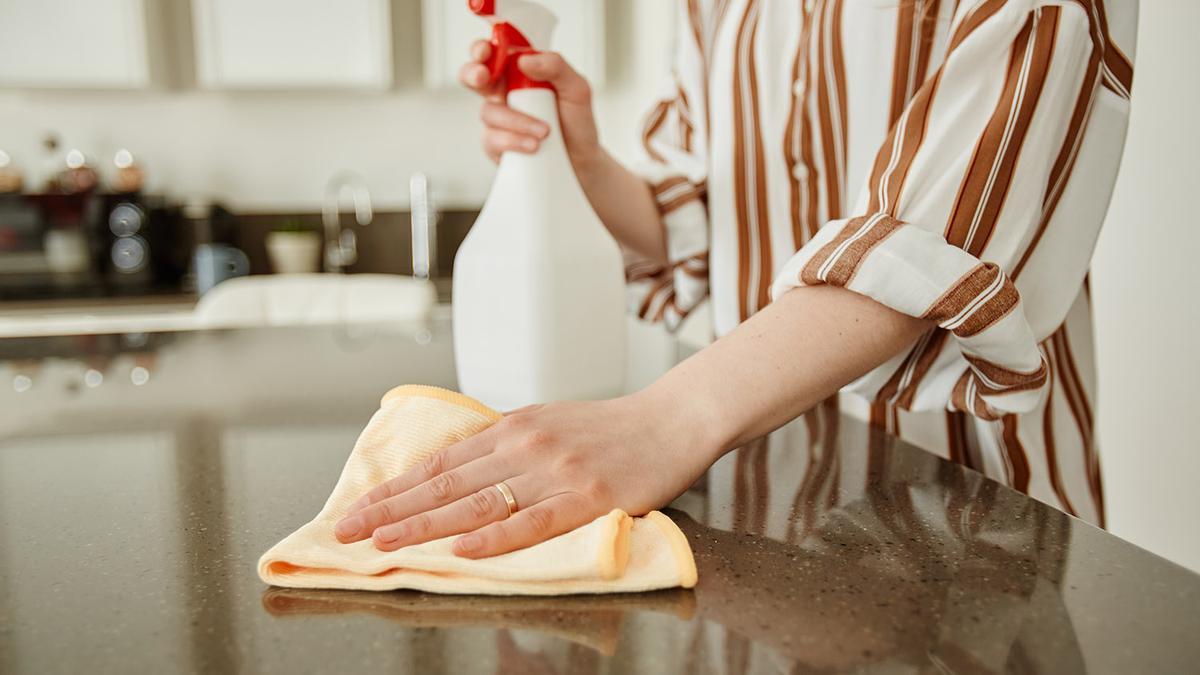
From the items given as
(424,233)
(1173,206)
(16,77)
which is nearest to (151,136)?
(16,77)

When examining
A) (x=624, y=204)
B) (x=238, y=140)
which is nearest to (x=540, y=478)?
(x=624, y=204)

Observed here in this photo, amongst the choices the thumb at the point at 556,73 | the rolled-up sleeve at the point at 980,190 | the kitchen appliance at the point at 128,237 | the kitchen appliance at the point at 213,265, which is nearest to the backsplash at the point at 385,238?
the kitchen appliance at the point at 213,265

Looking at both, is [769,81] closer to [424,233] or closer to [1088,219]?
[1088,219]

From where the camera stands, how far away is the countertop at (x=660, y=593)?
33 centimetres

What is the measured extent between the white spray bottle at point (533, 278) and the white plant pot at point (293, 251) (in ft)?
7.91

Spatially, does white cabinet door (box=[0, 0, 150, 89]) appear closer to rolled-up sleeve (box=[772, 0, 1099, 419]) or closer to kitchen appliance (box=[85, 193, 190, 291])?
kitchen appliance (box=[85, 193, 190, 291])

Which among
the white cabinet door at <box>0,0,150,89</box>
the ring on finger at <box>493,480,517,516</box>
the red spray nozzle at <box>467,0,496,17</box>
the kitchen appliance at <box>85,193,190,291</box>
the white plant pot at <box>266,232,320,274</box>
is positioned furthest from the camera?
the white plant pot at <box>266,232,320,274</box>

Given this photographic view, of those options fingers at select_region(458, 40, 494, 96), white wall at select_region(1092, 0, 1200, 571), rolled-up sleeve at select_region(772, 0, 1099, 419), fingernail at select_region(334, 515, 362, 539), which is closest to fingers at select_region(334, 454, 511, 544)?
fingernail at select_region(334, 515, 362, 539)

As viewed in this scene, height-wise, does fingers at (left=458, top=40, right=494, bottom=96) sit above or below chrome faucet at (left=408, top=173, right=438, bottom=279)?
above

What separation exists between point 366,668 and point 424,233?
277 centimetres

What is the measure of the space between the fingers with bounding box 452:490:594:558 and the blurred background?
1519mm

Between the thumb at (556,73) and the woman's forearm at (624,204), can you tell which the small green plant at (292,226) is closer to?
A: the woman's forearm at (624,204)

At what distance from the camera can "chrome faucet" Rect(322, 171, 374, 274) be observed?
3020 millimetres

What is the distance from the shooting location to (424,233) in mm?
3004
